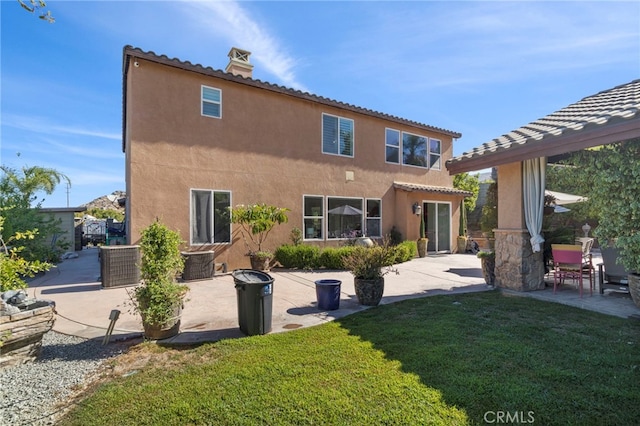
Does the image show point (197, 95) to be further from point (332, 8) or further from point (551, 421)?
point (551, 421)

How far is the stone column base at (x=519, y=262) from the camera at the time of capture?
7184 millimetres

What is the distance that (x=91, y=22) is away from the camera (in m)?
7.39

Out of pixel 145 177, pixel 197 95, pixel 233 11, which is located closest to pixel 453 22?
pixel 233 11

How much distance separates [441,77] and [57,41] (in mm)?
11746

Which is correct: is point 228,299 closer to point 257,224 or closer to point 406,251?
point 257,224

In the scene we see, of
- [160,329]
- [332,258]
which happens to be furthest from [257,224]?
[160,329]

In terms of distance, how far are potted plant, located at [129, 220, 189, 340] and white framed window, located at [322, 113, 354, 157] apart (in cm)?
945

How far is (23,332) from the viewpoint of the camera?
399 centimetres

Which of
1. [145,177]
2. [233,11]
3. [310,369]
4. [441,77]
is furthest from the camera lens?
[441,77]

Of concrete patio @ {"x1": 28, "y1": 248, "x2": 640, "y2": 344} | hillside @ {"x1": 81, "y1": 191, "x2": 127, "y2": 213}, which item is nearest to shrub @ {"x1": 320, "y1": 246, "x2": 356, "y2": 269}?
concrete patio @ {"x1": 28, "y1": 248, "x2": 640, "y2": 344}

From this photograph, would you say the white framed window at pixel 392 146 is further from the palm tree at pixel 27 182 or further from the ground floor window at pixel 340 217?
the palm tree at pixel 27 182

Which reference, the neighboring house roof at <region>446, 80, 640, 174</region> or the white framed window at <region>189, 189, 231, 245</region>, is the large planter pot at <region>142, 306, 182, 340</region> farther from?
the neighboring house roof at <region>446, 80, 640, 174</region>

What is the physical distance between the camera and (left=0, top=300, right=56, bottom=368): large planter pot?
385cm

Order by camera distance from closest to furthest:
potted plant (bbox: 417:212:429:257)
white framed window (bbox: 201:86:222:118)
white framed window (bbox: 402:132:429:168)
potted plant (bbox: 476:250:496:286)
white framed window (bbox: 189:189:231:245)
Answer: potted plant (bbox: 476:250:496:286) → white framed window (bbox: 189:189:231:245) → white framed window (bbox: 201:86:222:118) → potted plant (bbox: 417:212:429:257) → white framed window (bbox: 402:132:429:168)
